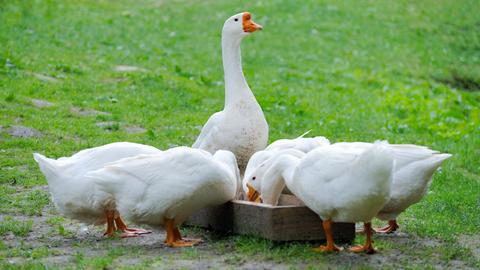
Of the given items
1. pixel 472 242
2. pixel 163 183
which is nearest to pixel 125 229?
pixel 163 183

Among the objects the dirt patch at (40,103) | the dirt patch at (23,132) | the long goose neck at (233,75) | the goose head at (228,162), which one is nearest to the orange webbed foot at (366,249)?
the goose head at (228,162)

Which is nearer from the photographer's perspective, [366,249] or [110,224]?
[366,249]

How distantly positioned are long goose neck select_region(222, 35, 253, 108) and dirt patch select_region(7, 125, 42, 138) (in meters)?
3.74

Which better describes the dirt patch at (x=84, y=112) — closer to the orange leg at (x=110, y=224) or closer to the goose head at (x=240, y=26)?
the goose head at (x=240, y=26)

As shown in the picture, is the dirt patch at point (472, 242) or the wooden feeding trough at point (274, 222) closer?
the wooden feeding trough at point (274, 222)

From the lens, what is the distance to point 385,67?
758 inches

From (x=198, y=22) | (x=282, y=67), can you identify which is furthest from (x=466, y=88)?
(x=198, y=22)

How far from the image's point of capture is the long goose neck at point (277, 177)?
6.62 metres

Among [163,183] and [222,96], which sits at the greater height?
[163,183]

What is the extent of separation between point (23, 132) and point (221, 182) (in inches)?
211

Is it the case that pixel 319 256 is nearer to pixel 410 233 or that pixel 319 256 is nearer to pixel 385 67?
pixel 410 233

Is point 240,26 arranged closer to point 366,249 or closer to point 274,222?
point 274,222

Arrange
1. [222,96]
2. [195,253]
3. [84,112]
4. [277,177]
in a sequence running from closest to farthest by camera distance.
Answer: [195,253] < [277,177] < [84,112] < [222,96]

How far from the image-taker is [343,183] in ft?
19.2
